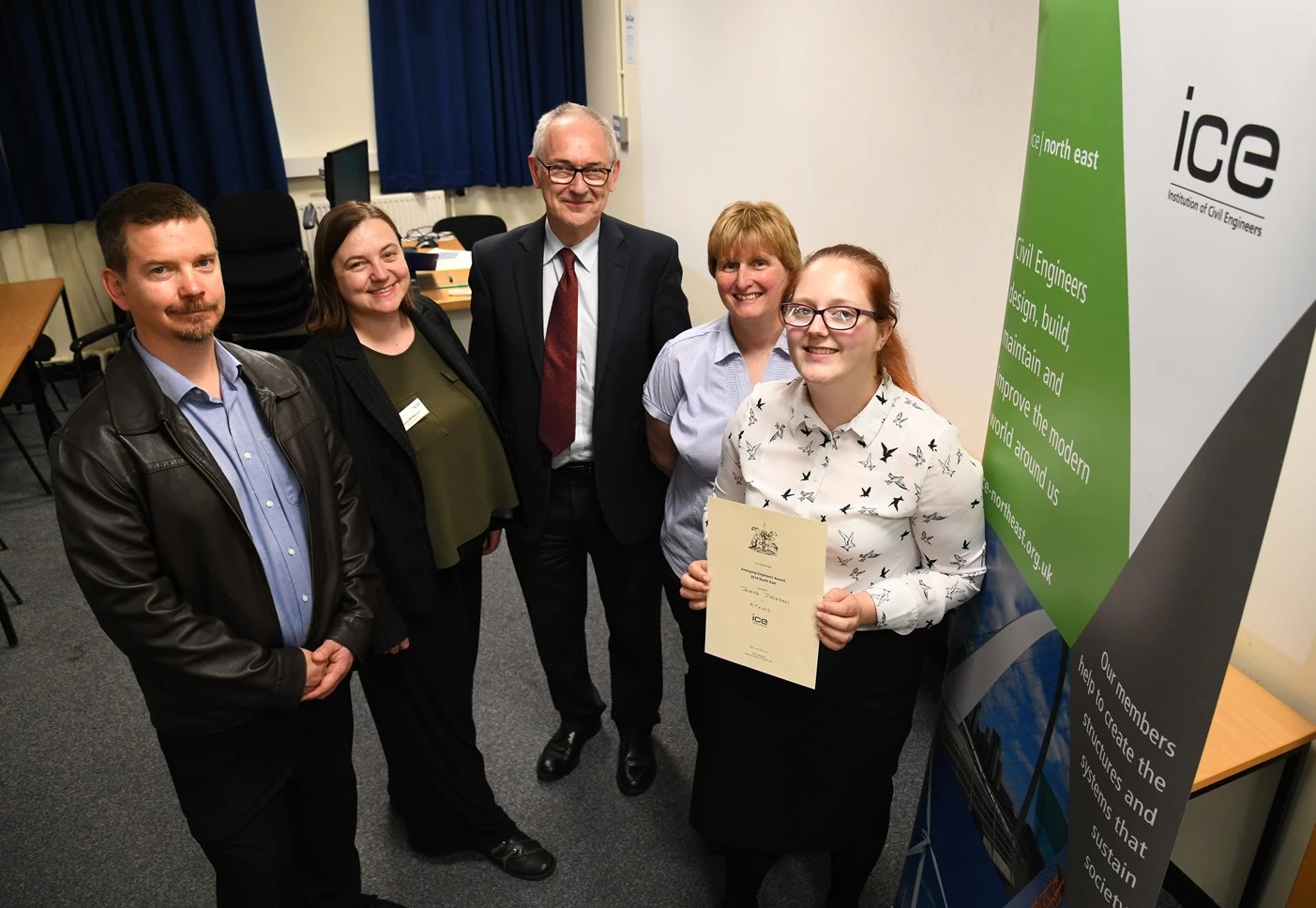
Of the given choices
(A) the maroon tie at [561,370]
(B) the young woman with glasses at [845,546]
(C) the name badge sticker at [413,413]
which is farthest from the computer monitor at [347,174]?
(B) the young woman with glasses at [845,546]

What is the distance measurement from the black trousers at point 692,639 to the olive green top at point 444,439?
500 mm

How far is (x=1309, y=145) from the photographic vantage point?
29.8 inches

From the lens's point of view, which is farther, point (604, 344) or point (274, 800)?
point (604, 344)

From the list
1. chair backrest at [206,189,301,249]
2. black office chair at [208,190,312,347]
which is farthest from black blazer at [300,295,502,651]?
chair backrest at [206,189,301,249]

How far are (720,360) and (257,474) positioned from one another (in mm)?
963

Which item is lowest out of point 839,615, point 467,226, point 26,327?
point 26,327

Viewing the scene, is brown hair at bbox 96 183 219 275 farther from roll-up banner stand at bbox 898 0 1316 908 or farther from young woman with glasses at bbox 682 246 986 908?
roll-up banner stand at bbox 898 0 1316 908

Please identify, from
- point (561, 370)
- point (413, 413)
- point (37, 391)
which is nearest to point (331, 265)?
point (413, 413)

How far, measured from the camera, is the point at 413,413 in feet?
6.05

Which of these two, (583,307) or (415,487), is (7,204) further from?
(415,487)

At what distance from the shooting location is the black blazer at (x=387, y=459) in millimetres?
1781

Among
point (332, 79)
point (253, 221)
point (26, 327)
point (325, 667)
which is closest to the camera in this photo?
point (325, 667)

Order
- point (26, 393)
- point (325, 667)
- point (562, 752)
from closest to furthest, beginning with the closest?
point (325, 667) < point (562, 752) < point (26, 393)

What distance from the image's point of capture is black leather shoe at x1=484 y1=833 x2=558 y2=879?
7.48 ft
